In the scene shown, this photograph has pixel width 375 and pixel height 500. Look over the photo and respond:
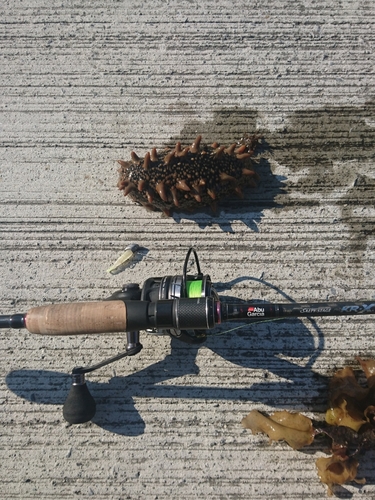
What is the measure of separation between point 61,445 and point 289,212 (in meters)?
2.47

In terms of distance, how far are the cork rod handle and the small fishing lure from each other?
68 cm

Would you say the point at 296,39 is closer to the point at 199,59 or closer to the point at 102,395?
the point at 199,59

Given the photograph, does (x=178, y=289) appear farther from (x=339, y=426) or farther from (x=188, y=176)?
(x=339, y=426)

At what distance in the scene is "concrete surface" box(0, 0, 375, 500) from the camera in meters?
3.20

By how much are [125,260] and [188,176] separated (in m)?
0.81

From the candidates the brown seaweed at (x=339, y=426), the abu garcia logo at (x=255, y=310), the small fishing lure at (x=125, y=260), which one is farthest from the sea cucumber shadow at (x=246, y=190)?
the brown seaweed at (x=339, y=426)

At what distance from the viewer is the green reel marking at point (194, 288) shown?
280 cm

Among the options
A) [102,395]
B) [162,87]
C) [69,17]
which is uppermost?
[69,17]

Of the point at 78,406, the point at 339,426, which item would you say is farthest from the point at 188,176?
the point at 339,426

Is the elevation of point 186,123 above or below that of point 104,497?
above

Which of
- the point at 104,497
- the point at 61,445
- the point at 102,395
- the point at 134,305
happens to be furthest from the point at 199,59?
the point at 104,497

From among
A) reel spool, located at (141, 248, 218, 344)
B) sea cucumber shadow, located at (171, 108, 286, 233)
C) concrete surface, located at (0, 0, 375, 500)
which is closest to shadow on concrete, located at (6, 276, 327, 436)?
concrete surface, located at (0, 0, 375, 500)

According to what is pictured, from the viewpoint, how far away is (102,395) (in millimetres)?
3262

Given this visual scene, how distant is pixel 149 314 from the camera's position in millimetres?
2486
